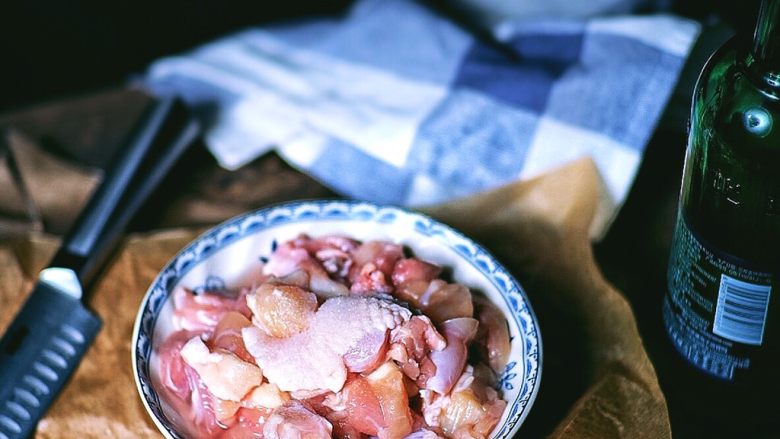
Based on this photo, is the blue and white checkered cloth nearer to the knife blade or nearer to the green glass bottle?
the knife blade

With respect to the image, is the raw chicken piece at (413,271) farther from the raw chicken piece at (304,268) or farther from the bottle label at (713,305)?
the bottle label at (713,305)

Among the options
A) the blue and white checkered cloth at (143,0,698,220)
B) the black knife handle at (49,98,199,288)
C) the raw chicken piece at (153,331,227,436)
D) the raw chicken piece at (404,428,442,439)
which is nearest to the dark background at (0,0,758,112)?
the blue and white checkered cloth at (143,0,698,220)

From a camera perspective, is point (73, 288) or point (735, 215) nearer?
point (735, 215)

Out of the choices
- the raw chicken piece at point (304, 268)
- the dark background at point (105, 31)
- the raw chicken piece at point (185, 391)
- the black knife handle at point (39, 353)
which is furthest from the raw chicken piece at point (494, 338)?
the dark background at point (105, 31)

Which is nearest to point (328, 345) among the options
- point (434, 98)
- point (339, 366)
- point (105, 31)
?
point (339, 366)

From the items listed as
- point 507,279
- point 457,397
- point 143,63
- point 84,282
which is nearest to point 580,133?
point 507,279

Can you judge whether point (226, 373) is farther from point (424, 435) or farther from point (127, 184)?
point (127, 184)

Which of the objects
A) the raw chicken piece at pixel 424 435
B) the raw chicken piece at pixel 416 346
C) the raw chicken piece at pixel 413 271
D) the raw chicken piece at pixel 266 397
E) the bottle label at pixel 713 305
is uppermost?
the bottle label at pixel 713 305
